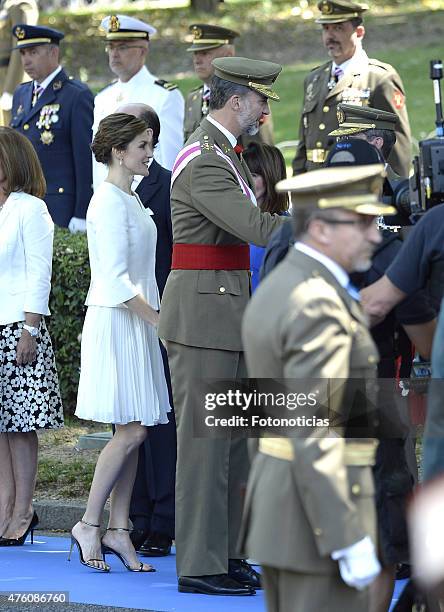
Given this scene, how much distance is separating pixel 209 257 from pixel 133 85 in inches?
136

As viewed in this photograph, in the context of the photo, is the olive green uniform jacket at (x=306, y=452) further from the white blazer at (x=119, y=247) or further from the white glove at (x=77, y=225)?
the white glove at (x=77, y=225)

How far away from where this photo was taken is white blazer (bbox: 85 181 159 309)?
6.90 meters

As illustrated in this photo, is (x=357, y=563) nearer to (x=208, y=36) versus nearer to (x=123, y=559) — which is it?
(x=123, y=559)

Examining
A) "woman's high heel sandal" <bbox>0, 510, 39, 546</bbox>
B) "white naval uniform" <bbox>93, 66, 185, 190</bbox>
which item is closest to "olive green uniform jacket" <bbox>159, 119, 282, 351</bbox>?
"woman's high heel sandal" <bbox>0, 510, 39, 546</bbox>

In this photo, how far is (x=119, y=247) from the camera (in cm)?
689

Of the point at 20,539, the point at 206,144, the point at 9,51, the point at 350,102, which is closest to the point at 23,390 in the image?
the point at 20,539

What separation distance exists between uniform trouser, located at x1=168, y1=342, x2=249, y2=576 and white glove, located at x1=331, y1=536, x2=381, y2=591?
2.66m

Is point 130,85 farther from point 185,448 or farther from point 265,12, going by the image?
point 265,12

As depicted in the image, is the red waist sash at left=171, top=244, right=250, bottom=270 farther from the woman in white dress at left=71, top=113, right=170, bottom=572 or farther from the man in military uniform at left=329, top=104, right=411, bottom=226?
the man in military uniform at left=329, top=104, right=411, bottom=226

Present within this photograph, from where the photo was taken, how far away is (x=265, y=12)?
90.0 feet

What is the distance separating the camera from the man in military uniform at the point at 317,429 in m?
3.90

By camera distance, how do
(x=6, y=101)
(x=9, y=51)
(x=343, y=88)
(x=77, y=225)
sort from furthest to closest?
1. (x=9, y=51)
2. (x=6, y=101)
3. (x=77, y=225)
4. (x=343, y=88)

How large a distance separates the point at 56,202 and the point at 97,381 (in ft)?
11.9

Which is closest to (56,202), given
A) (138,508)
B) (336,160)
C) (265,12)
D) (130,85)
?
(130,85)
